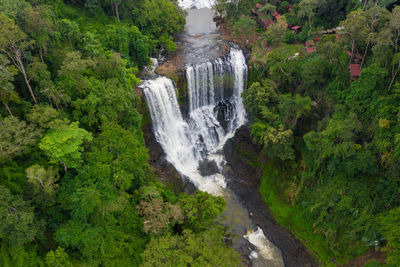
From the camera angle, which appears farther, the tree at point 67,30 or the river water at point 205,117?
the river water at point 205,117

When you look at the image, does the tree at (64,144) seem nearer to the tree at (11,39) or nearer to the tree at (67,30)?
the tree at (11,39)

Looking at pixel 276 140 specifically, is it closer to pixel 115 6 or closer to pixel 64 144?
pixel 64 144

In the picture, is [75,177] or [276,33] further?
[276,33]

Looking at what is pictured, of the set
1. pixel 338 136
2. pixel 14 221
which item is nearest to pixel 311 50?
pixel 338 136

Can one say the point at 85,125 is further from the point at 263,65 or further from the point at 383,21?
the point at 383,21

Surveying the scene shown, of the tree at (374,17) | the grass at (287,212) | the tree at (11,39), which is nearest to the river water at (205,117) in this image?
the grass at (287,212)

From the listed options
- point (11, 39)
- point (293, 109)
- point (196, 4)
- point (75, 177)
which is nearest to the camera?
point (11, 39)

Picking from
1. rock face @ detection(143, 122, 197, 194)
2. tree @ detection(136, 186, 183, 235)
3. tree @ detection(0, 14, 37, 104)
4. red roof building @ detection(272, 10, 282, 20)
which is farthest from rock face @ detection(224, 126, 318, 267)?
tree @ detection(0, 14, 37, 104)
